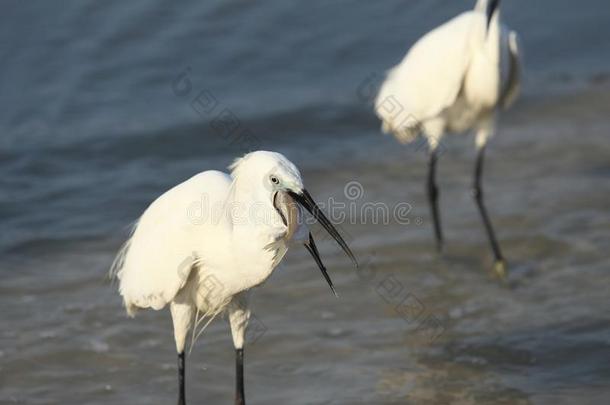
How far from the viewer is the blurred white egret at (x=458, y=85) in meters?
7.79

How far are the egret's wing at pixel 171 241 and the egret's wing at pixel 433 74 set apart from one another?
3.27 meters

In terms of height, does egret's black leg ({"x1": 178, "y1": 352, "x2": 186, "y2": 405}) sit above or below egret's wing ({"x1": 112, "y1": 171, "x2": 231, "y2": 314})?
below

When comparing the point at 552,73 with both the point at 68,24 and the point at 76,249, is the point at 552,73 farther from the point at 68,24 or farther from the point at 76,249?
the point at 76,249

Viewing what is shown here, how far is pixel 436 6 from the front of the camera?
1338 centimetres

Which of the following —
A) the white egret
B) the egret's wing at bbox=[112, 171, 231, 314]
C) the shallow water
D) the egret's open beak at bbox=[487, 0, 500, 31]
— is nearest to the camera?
the white egret

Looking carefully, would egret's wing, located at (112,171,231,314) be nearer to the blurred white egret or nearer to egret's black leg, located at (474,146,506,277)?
egret's black leg, located at (474,146,506,277)

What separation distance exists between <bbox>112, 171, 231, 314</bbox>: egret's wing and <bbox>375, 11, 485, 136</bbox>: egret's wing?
129 inches

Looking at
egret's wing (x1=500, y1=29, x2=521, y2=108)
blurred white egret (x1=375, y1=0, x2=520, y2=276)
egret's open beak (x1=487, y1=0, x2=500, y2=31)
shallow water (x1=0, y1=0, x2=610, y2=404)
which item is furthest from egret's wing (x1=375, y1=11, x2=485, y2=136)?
shallow water (x1=0, y1=0, x2=610, y2=404)

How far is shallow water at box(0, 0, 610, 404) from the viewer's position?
6102mm

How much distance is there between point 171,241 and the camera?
16.0 ft

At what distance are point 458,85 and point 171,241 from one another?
3666 millimetres

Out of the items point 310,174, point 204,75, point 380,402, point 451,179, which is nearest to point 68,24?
point 204,75

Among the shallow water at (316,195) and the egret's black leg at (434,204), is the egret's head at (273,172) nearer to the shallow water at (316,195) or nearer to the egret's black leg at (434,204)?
the shallow water at (316,195)

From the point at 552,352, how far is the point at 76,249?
12.4 ft
